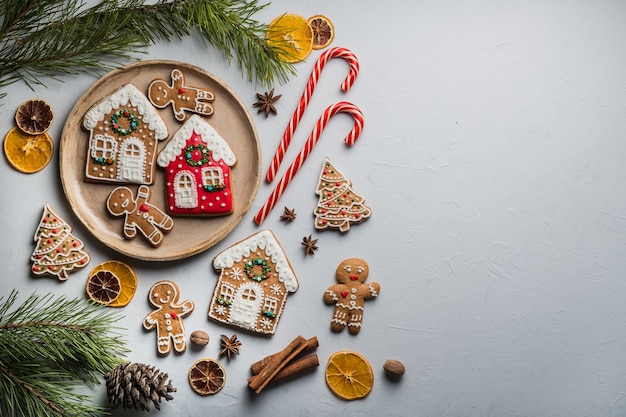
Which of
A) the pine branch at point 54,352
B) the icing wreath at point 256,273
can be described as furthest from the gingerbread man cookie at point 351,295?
the pine branch at point 54,352

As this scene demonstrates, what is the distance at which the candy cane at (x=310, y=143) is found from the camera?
1861 millimetres

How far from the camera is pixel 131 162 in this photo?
183 centimetres

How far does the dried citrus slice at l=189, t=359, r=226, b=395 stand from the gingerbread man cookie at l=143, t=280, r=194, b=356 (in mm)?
59

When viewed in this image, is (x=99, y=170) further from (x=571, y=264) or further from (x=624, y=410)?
(x=624, y=410)

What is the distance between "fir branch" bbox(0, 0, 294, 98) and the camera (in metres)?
1.76

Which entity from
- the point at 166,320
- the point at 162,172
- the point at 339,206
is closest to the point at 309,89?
the point at 339,206

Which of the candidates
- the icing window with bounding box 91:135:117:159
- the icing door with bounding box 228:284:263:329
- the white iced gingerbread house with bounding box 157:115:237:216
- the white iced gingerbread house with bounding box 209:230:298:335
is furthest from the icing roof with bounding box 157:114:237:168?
the icing door with bounding box 228:284:263:329

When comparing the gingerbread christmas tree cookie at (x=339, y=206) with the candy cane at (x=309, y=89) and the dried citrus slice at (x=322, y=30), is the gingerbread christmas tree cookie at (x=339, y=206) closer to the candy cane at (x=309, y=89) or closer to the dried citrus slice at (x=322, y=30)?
the candy cane at (x=309, y=89)

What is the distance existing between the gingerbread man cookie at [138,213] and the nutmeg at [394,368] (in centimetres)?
65

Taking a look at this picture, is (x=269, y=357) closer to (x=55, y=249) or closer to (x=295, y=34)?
(x=55, y=249)

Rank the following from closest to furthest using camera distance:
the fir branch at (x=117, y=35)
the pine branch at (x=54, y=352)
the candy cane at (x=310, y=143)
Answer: the pine branch at (x=54, y=352) → the fir branch at (x=117, y=35) → the candy cane at (x=310, y=143)

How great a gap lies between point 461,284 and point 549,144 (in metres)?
0.43

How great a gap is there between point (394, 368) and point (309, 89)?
74cm

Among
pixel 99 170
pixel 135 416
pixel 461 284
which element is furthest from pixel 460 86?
pixel 135 416
